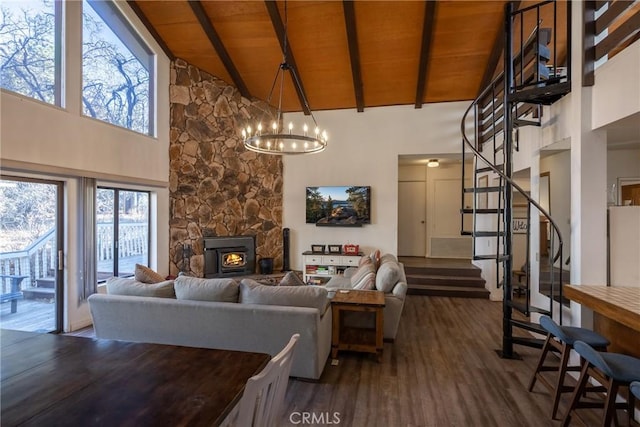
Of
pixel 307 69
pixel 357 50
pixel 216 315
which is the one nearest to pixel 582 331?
pixel 216 315

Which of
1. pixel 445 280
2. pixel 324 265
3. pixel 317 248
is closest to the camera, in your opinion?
pixel 445 280

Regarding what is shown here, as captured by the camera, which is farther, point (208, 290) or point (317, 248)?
point (317, 248)

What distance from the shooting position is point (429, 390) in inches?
105

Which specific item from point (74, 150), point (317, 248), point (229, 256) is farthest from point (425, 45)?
point (74, 150)

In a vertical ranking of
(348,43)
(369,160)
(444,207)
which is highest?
(348,43)

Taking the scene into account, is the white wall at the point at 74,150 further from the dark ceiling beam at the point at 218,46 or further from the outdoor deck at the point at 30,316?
the dark ceiling beam at the point at 218,46

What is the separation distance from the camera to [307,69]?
19.9 ft

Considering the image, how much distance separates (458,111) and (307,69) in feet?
11.0

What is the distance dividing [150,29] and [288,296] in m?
5.27

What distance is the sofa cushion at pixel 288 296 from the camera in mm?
2785

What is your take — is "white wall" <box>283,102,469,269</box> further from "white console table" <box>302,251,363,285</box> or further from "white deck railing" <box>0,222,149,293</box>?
"white deck railing" <box>0,222,149,293</box>

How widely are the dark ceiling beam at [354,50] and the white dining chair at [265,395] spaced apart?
5.11 m

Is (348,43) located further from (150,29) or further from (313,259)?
(313,259)

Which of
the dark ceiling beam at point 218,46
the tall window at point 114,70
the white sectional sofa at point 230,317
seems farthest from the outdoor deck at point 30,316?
the dark ceiling beam at point 218,46
